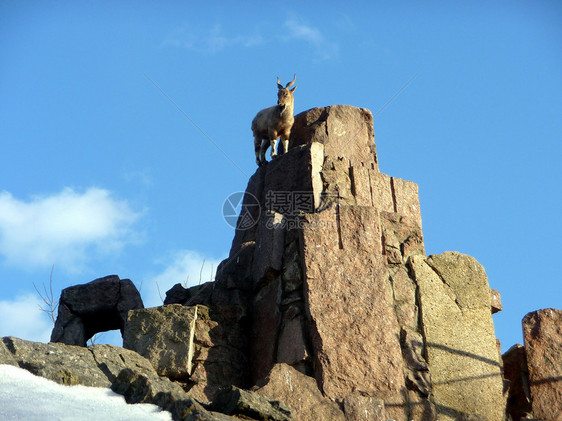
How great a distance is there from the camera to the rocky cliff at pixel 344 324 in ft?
27.2

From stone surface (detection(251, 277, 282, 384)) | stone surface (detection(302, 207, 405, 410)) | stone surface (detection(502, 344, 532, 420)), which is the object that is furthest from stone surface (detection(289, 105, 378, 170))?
stone surface (detection(502, 344, 532, 420))

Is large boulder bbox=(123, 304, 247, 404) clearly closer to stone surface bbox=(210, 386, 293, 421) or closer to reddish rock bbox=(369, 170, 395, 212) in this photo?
stone surface bbox=(210, 386, 293, 421)

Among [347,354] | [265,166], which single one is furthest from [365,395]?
[265,166]

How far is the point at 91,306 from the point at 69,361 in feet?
14.6

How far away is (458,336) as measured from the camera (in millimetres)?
9188

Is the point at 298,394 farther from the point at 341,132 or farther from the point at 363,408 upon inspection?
the point at 341,132

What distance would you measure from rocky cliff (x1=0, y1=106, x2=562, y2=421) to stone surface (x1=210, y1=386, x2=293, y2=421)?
1.01m

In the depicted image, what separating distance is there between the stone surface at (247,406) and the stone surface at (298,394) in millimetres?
1035

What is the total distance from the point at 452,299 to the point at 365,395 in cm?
Result: 191

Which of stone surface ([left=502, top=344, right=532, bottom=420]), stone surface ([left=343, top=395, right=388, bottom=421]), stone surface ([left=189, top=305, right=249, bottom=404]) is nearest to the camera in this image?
stone surface ([left=343, top=395, right=388, bottom=421])

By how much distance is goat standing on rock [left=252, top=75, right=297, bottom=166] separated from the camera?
11906mm

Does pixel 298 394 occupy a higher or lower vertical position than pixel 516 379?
lower

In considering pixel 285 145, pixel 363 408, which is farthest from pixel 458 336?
pixel 285 145

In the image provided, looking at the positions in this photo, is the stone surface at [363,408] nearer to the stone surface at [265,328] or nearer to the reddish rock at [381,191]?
the stone surface at [265,328]
